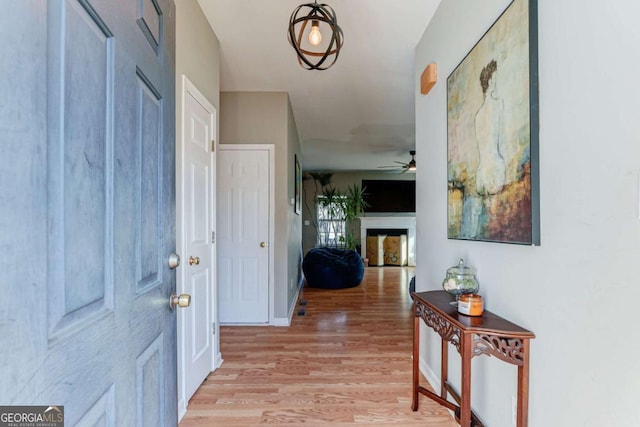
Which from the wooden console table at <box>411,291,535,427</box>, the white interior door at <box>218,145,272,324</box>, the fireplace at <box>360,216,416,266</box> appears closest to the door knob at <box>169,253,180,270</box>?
the wooden console table at <box>411,291,535,427</box>

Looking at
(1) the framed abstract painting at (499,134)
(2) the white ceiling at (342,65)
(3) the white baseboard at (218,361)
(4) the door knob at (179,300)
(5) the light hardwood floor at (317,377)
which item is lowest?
(5) the light hardwood floor at (317,377)

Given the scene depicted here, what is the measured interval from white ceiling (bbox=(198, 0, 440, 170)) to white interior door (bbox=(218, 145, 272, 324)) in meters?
0.80

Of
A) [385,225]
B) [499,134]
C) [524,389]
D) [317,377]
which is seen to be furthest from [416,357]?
[385,225]

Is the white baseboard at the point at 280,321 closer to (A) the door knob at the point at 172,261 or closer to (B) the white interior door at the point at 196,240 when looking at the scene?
(B) the white interior door at the point at 196,240

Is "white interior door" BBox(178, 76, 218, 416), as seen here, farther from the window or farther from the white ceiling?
the window

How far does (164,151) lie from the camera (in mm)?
978

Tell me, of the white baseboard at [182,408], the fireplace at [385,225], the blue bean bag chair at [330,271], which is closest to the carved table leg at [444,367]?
the white baseboard at [182,408]

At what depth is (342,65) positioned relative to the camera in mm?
2854

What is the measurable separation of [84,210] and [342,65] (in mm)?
2703

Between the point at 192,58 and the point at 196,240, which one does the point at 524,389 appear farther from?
the point at 192,58

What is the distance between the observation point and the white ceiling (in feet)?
7.00

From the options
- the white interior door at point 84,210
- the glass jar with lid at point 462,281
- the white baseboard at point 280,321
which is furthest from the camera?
the white baseboard at point 280,321

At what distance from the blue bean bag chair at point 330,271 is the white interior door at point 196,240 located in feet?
9.67

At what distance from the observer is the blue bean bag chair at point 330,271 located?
534 cm
